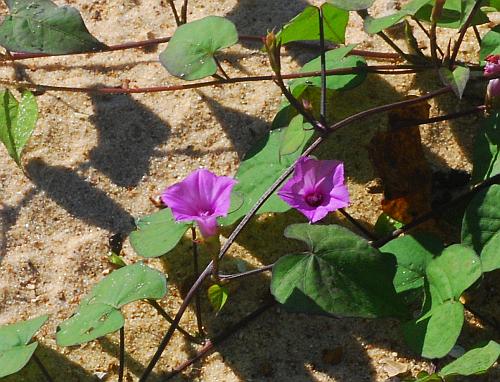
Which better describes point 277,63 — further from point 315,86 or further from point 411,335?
point 411,335

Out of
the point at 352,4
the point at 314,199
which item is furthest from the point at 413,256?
the point at 352,4

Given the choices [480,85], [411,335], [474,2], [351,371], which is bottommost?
[351,371]

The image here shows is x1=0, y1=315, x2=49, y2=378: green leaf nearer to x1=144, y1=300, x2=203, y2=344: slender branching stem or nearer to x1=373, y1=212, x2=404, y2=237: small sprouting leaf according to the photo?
x1=144, y1=300, x2=203, y2=344: slender branching stem

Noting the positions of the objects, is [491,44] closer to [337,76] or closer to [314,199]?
[337,76]

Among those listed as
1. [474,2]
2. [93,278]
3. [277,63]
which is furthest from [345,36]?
[93,278]

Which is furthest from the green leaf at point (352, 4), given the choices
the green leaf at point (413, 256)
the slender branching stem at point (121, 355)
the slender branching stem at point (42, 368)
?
the slender branching stem at point (42, 368)

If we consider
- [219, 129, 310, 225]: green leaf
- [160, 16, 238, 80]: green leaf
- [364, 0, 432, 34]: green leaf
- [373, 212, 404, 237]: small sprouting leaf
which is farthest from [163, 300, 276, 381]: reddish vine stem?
[364, 0, 432, 34]: green leaf

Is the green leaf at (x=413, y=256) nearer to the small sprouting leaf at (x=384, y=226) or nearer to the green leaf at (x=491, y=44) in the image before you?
the small sprouting leaf at (x=384, y=226)
